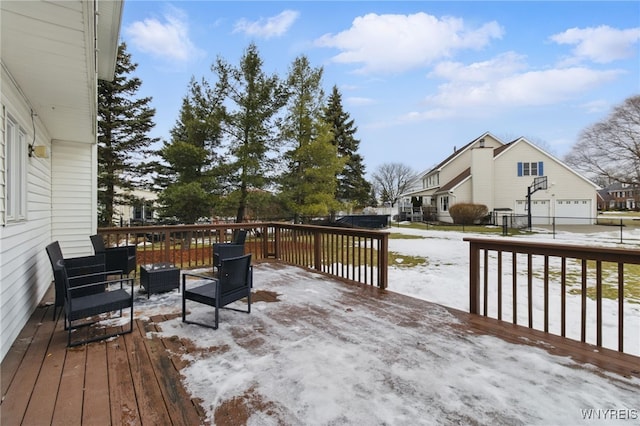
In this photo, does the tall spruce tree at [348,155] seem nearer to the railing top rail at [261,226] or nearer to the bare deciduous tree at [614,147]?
the railing top rail at [261,226]

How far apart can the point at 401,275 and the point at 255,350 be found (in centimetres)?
463

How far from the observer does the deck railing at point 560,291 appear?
2617 mm

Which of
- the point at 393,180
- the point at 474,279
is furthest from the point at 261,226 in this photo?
the point at 393,180

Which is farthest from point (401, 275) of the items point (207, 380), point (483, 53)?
point (483, 53)

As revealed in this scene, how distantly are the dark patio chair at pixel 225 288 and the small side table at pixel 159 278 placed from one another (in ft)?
3.86

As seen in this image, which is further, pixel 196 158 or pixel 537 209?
pixel 537 209

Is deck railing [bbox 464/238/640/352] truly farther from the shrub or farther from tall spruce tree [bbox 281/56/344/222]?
the shrub

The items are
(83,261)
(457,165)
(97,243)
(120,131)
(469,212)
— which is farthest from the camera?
(457,165)

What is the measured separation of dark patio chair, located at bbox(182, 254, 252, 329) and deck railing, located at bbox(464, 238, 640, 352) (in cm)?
257

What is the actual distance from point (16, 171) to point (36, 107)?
1096 mm

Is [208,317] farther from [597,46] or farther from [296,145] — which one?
[597,46]

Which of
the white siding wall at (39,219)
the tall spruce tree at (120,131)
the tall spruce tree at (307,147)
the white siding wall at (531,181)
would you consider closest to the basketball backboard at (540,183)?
the white siding wall at (531,181)

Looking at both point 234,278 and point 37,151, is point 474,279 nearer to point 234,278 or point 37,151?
point 234,278

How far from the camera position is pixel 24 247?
329 centimetres
